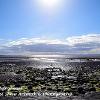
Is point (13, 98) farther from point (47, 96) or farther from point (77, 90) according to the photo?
point (77, 90)

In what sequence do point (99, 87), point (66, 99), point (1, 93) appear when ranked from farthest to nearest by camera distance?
point (99, 87)
point (1, 93)
point (66, 99)

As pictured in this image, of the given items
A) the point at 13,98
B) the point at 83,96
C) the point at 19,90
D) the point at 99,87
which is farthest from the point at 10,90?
the point at 99,87

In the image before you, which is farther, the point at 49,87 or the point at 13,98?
the point at 49,87

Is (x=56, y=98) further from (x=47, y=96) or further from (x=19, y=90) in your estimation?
(x=19, y=90)

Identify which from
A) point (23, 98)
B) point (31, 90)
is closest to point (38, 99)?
point (23, 98)

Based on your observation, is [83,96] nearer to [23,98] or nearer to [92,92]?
[92,92]

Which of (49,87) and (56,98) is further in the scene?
(49,87)

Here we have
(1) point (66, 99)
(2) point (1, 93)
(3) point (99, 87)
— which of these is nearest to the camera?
(1) point (66, 99)

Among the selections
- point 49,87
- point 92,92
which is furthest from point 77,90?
point 49,87
